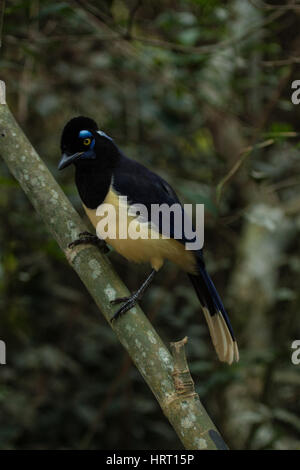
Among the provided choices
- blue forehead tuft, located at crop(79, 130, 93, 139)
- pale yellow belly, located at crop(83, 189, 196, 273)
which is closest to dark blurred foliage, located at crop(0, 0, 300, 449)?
pale yellow belly, located at crop(83, 189, 196, 273)

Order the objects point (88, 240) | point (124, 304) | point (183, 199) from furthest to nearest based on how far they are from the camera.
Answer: point (183, 199) < point (88, 240) < point (124, 304)

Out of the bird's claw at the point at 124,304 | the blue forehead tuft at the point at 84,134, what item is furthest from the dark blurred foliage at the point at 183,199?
the bird's claw at the point at 124,304

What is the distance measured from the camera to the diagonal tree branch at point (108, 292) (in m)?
1.72

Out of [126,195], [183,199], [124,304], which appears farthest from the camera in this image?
[183,199]

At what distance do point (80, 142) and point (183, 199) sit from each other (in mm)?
2017

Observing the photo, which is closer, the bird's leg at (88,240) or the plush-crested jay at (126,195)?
the bird's leg at (88,240)

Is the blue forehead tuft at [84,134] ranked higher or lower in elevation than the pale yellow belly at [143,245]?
higher

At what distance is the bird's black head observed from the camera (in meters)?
2.46

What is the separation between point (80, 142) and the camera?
2494 mm

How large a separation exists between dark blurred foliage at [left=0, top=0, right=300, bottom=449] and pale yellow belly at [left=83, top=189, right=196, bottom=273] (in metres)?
0.39

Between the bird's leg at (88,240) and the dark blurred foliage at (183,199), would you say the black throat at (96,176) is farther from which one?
the dark blurred foliage at (183,199)

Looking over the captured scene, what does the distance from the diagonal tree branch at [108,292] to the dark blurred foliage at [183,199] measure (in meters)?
0.93

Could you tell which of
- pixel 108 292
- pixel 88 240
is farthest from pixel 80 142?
pixel 108 292

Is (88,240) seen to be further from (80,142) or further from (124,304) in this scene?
(80,142)
